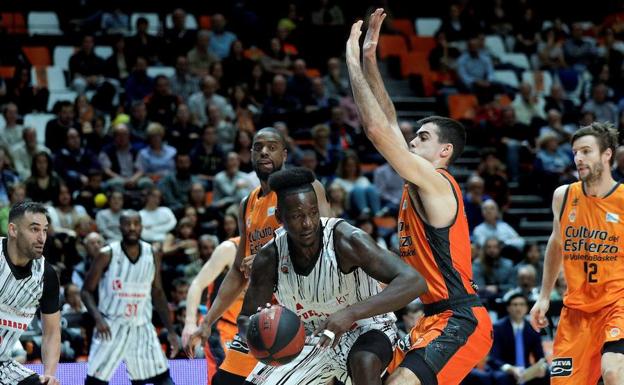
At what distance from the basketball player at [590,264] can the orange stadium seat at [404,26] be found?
11.6 meters

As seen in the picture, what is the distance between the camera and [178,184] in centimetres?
1313

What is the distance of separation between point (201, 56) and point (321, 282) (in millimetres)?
10451

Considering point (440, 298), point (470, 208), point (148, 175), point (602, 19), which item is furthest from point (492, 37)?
point (440, 298)

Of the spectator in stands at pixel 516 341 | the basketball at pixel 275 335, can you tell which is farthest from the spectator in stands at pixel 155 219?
the basketball at pixel 275 335

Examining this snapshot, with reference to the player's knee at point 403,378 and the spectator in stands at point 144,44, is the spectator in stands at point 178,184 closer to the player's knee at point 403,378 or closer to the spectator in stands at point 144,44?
the spectator in stands at point 144,44

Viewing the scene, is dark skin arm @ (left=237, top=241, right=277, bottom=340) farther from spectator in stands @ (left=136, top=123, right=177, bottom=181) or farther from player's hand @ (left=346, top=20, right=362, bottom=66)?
spectator in stands @ (left=136, top=123, right=177, bottom=181)

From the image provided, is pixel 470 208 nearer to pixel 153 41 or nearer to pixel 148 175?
pixel 148 175

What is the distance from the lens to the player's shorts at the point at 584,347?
6.74 metres

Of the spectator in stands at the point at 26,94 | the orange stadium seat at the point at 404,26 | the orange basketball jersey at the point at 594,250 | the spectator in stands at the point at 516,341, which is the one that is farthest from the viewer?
the orange stadium seat at the point at 404,26

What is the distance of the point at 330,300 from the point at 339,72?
11222mm

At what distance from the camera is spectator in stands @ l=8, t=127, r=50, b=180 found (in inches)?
511

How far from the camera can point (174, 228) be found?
1250 centimetres

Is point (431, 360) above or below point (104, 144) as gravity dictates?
below

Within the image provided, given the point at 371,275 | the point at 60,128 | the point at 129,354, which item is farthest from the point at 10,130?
the point at 371,275
